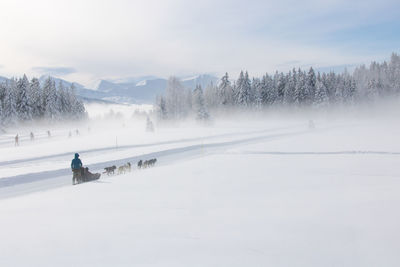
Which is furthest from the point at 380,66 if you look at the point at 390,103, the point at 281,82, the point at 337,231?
the point at 337,231

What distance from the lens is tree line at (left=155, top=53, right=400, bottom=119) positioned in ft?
231

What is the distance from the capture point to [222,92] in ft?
255

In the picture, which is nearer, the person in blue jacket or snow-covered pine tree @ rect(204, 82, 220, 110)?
the person in blue jacket

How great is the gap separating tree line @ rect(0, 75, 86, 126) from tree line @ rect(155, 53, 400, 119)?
24.5 m

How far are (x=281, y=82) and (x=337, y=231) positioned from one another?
79.5 meters

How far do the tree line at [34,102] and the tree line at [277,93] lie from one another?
2452 cm

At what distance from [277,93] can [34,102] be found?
6623 centimetres

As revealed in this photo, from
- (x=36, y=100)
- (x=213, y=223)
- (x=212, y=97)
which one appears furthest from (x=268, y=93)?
(x=213, y=223)

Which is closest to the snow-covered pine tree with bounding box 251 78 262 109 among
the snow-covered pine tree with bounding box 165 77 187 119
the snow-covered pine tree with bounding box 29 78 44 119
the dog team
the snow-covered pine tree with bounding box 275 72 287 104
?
the snow-covered pine tree with bounding box 275 72 287 104

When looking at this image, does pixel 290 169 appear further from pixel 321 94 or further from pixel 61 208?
pixel 321 94

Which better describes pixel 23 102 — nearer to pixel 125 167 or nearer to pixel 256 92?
pixel 125 167

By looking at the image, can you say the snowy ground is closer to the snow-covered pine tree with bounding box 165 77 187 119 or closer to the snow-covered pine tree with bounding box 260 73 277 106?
the snow-covered pine tree with bounding box 165 77 187 119

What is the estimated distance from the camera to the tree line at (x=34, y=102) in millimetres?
56562

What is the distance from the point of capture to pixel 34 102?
63.8 meters
